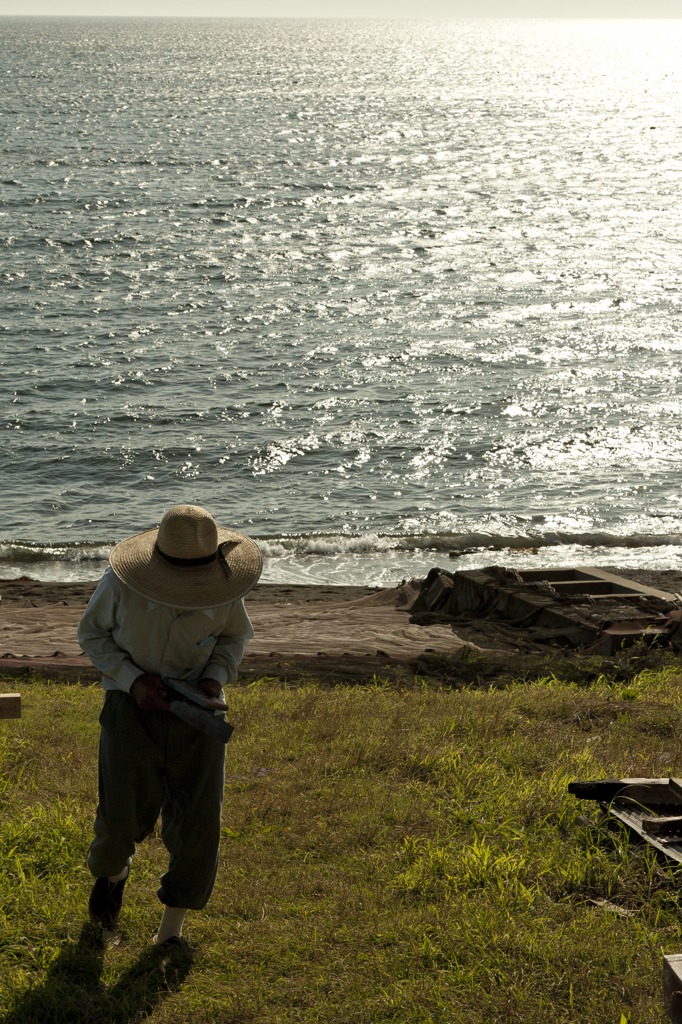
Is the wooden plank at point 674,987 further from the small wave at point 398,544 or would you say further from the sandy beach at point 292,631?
the small wave at point 398,544

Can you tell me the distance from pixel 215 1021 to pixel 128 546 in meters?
2.00

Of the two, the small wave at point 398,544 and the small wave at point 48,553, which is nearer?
the small wave at point 48,553

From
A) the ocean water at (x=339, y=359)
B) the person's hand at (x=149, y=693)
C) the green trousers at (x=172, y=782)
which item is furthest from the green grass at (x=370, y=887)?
the ocean water at (x=339, y=359)

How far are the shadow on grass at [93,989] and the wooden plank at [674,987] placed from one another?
2021 mm

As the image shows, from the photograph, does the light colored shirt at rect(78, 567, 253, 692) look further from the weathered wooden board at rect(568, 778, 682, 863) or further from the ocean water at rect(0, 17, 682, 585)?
the ocean water at rect(0, 17, 682, 585)

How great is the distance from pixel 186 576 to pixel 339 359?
2855 centimetres

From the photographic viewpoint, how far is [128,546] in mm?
5199

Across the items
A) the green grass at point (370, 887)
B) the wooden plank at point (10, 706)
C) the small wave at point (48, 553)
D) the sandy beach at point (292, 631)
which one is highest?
the wooden plank at point (10, 706)

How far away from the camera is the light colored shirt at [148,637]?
507 centimetres

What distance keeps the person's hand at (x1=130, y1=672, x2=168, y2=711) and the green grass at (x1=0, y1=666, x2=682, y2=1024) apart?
47.0 inches

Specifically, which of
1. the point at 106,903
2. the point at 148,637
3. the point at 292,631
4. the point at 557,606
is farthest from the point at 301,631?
the point at 148,637

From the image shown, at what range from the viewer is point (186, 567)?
16.5ft

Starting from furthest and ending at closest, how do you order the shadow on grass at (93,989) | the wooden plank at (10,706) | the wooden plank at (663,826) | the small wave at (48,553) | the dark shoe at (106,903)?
the small wave at (48,553)
the wooden plank at (10,706)
the wooden plank at (663,826)
the dark shoe at (106,903)
the shadow on grass at (93,989)

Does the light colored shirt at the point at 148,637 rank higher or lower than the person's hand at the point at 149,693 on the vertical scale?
higher
